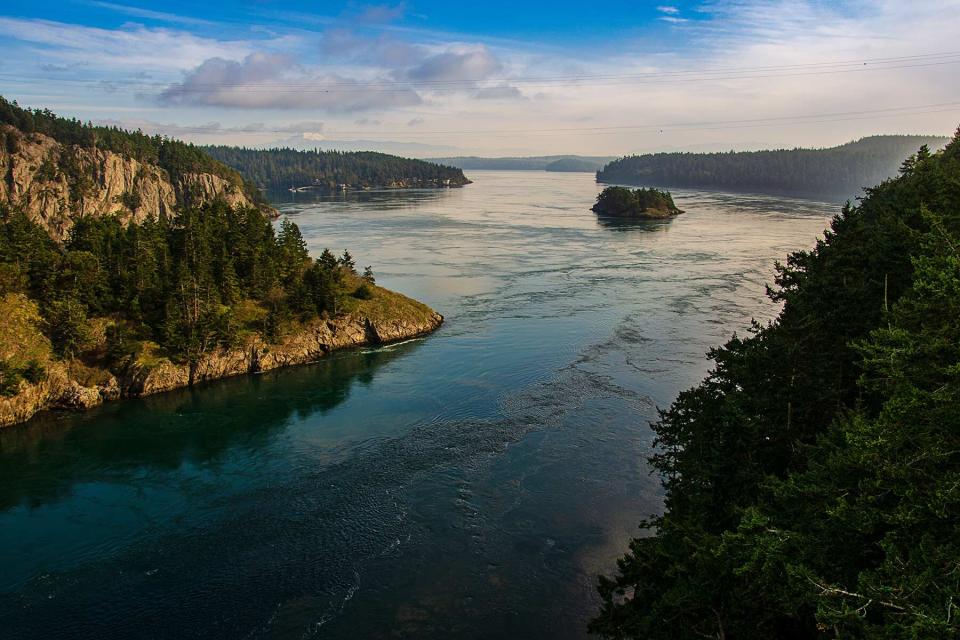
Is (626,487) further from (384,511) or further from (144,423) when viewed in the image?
(144,423)

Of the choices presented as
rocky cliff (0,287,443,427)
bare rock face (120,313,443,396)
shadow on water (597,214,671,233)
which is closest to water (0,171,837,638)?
bare rock face (120,313,443,396)

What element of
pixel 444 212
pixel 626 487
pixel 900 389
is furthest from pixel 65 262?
pixel 444 212

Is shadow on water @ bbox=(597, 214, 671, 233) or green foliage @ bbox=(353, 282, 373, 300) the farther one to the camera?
shadow on water @ bbox=(597, 214, 671, 233)

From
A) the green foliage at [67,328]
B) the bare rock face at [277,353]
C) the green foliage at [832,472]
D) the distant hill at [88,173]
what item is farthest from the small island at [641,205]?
the green foliage at [832,472]

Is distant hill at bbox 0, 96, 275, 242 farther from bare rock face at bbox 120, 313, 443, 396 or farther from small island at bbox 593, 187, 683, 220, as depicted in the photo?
small island at bbox 593, 187, 683, 220

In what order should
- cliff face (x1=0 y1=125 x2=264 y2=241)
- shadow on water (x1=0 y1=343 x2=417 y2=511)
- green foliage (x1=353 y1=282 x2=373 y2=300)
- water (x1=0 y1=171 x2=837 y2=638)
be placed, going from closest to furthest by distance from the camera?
1. water (x1=0 y1=171 x2=837 y2=638)
2. shadow on water (x1=0 y1=343 x2=417 y2=511)
3. green foliage (x1=353 y1=282 x2=373 y2=300)
4. cliff face (x1=0 y1=125 x2=264 y2=241)

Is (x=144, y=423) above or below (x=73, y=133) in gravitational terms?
below

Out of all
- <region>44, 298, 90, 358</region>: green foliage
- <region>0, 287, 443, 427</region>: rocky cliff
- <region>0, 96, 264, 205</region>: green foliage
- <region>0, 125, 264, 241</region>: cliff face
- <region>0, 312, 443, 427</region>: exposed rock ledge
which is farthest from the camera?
<region>0, 96, 264, 205</region>: green foliage
